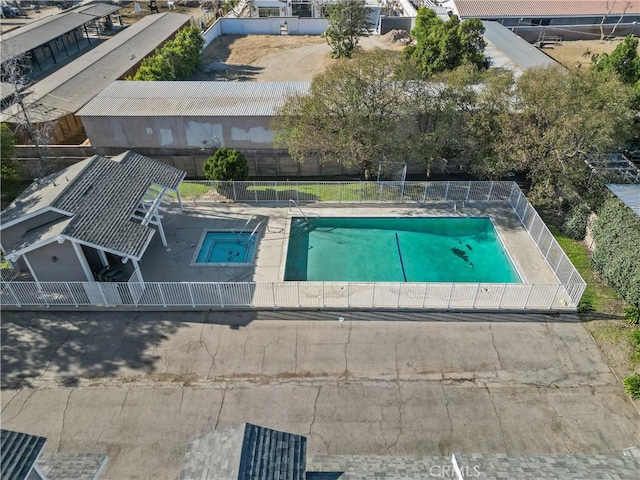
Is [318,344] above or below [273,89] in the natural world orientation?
below

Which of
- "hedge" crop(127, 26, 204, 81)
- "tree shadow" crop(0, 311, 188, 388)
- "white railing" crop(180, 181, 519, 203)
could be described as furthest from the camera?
"hedge" crop(127, 26, 204, 81)

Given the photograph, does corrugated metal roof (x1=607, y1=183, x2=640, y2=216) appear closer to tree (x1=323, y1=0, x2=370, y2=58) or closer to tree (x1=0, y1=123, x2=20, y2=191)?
tree (x1=323, y1=0, x2=370, y2=58)

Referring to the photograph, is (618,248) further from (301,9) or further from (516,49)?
(301,9)

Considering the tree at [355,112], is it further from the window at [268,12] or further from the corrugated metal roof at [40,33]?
the window at [268,12]

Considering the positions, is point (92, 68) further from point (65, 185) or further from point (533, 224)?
point (533, 224)

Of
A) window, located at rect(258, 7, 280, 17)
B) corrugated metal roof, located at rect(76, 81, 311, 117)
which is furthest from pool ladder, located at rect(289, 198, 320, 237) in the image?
window, located at rect(258, 7, 280, 17)

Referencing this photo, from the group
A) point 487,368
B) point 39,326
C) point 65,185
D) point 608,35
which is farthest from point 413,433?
point 608,35
